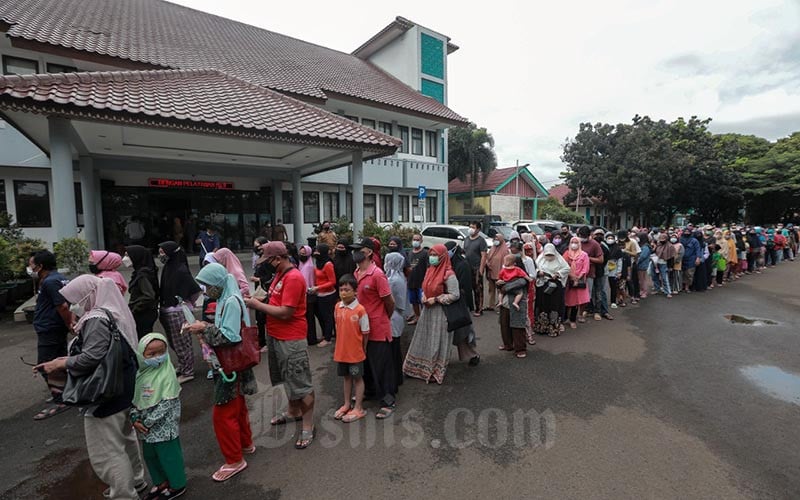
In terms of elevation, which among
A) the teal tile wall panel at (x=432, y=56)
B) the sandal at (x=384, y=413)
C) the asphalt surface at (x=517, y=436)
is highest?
the teal tile wall panel at (x=432, y=56)

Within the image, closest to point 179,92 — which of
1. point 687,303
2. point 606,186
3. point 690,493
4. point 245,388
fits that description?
point 245,388

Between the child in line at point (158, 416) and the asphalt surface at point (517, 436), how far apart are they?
0.89ft

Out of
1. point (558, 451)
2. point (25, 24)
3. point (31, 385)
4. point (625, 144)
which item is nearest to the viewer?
point (558, 451)

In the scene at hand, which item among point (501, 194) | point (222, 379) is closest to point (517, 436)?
point (222, 379)

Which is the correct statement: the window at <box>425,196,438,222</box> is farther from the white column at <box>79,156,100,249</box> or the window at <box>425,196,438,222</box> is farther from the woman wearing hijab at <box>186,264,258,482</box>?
the woman wearing hijab at <box>186,264,258,482</box>

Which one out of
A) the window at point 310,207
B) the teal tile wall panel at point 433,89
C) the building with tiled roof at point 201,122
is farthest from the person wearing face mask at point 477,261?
the teal tile wall panel at point 433,89

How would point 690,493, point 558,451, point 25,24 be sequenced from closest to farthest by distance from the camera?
1. point 690,493
2. point 558,451
3. point 25,24

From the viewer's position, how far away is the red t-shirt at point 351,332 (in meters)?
3.60

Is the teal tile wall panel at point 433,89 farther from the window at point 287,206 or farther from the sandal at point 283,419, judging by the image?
the sandal at point 283,419

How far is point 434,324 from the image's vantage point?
14.9 ft

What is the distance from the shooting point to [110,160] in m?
11.3

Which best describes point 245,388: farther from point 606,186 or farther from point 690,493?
point 606,186

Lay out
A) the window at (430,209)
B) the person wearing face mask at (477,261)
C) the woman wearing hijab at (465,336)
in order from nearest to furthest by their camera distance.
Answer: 1. the woman wearing hijab at (465,336)
2. the person wearing face mask at (477,261)
3. the window at (430,209)

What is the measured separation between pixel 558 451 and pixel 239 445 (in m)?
2.64
